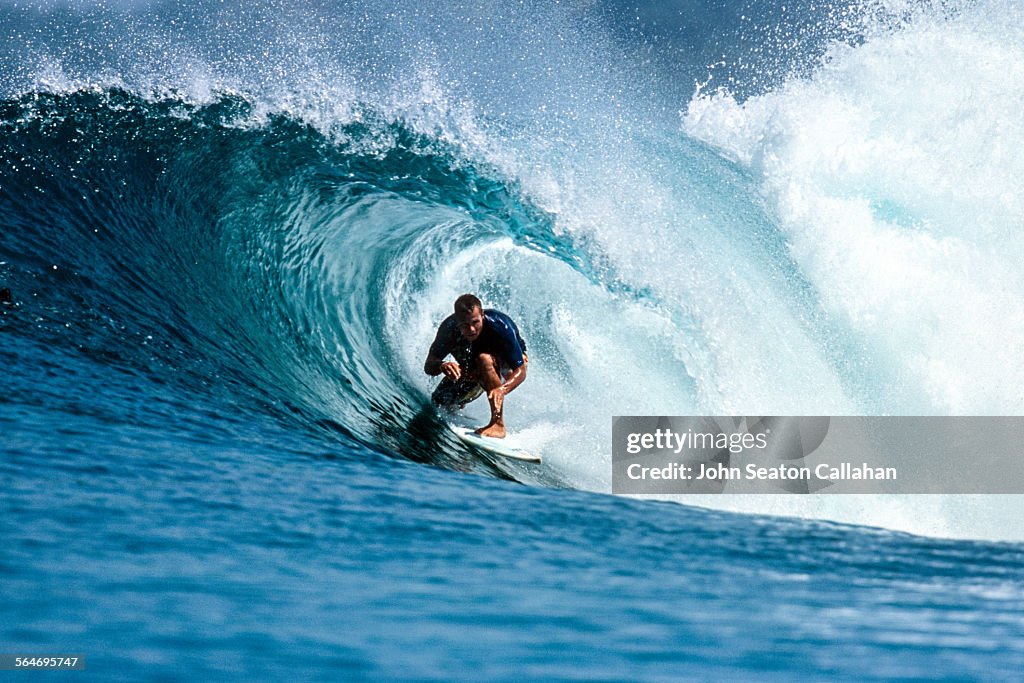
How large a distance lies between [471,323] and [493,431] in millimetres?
729

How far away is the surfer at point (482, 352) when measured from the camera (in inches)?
255

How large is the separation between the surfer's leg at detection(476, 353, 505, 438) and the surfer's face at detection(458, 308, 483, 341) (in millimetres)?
188

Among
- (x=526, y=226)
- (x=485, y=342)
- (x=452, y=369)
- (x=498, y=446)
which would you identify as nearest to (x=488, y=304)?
(x=526, y=226)

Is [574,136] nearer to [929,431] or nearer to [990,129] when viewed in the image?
[990,129]

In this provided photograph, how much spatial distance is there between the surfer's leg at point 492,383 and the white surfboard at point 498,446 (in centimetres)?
9

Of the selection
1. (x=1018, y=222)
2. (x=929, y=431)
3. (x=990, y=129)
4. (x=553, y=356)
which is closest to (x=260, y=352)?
(x=553, y=356)

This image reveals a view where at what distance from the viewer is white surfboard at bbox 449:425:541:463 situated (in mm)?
6199

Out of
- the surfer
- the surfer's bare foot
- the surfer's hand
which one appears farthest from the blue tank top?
the surfer's bare foot

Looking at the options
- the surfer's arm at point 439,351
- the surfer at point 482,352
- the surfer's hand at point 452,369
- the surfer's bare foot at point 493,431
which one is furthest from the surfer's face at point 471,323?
the surfer's bare foot at point 493,431

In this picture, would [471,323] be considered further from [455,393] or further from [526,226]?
[526,226]

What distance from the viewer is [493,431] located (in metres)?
6.45

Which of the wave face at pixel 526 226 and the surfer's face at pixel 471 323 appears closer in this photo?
the surfer's face at pixel 471 323

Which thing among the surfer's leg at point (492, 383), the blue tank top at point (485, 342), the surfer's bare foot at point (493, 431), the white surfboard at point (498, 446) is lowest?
the white surfboard at point (498, 446)

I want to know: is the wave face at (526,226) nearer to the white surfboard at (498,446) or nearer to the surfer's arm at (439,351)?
the white surfboard at (498,446)
